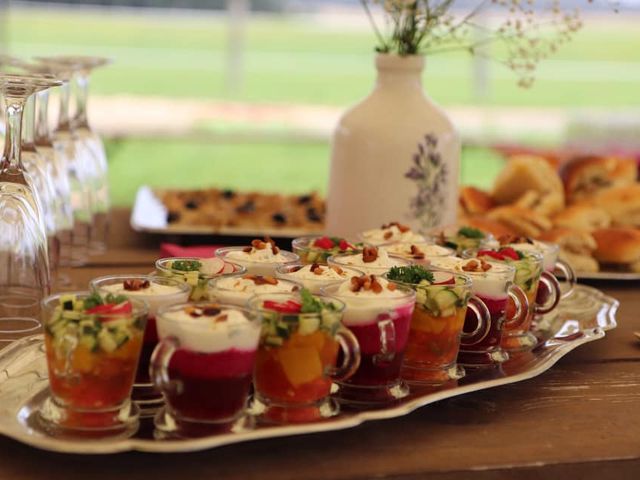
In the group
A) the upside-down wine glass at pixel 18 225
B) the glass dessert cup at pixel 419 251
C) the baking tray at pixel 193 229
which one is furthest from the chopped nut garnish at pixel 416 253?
the baking tray at pixel 193 229

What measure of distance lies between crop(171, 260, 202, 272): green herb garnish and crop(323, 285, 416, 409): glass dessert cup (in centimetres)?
22

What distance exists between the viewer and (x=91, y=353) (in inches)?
50.6

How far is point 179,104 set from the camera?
11.9 metres

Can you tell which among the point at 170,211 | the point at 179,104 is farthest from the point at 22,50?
the point at 170,211

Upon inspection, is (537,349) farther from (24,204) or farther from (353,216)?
(24,204)

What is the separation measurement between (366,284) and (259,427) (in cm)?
28

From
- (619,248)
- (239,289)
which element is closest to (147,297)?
(239,289)

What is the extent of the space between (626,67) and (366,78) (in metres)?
3.70

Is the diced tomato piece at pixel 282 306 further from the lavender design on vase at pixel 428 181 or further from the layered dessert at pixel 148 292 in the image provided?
the lavender design on vase at pixel 428 181

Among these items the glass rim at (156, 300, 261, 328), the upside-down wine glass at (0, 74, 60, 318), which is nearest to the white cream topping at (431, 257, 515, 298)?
the glass rim at (156, 300, 261, 328)

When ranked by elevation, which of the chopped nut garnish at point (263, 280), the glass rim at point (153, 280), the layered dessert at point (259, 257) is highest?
the glass rim at point (153, 280)

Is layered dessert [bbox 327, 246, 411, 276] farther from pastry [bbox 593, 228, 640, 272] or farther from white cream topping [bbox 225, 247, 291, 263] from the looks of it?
pastry [bbox 593, 228, 640, 272]

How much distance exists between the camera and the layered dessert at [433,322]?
61.9 inches

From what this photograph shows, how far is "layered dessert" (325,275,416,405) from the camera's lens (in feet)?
4.78
